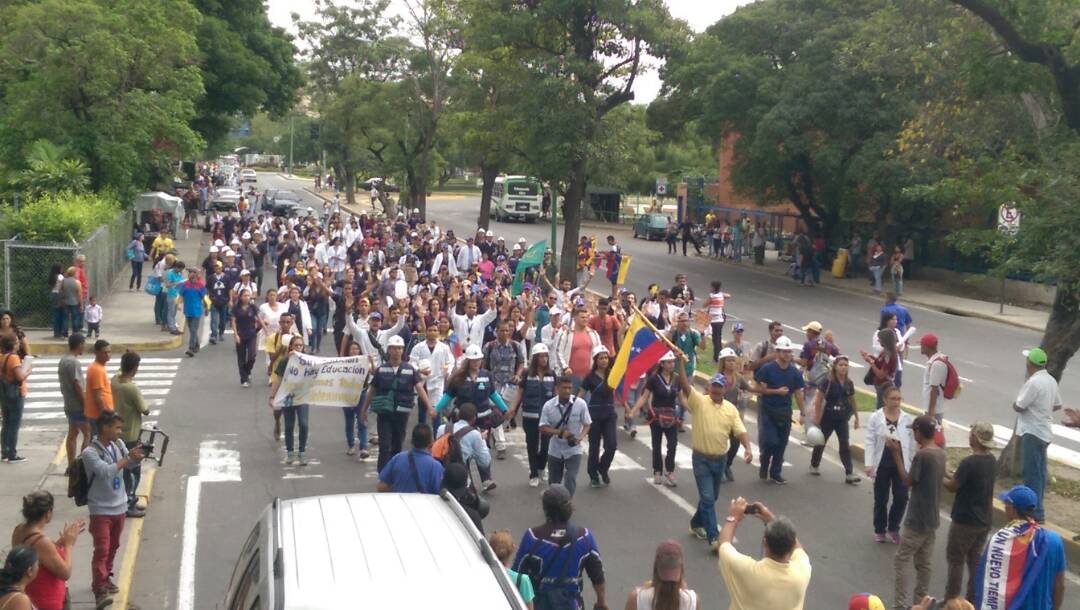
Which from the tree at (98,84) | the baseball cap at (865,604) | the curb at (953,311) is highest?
the tree at (98,84)

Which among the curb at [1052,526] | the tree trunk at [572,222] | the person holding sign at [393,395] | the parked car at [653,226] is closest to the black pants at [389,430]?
the person holding sign at [393,395]

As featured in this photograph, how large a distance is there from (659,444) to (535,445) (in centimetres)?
143

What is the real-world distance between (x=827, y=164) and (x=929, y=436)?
27.6 m

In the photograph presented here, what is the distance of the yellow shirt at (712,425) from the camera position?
10531mm

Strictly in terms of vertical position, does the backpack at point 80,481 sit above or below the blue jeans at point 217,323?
above

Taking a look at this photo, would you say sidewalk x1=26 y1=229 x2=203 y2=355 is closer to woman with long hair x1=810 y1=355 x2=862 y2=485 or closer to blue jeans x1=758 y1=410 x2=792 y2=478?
blue jeans x1=758 y1=410 x2=792 y2=478

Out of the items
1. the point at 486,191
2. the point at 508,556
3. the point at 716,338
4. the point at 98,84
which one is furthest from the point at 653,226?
the point at 508,556

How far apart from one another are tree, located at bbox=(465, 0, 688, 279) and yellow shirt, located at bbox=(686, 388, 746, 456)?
20.7 metres

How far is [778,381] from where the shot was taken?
12.7m

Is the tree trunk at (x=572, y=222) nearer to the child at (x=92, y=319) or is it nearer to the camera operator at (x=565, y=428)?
the child at (x=92, y=319)

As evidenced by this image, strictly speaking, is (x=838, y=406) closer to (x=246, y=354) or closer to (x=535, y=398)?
(x=535, y=398)

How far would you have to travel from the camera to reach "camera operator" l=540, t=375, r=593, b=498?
37.6 feet

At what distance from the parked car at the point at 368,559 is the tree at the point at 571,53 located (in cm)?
2530

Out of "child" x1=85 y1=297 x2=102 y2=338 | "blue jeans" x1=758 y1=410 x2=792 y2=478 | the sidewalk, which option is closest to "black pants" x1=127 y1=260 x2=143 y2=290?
the sidewalk
